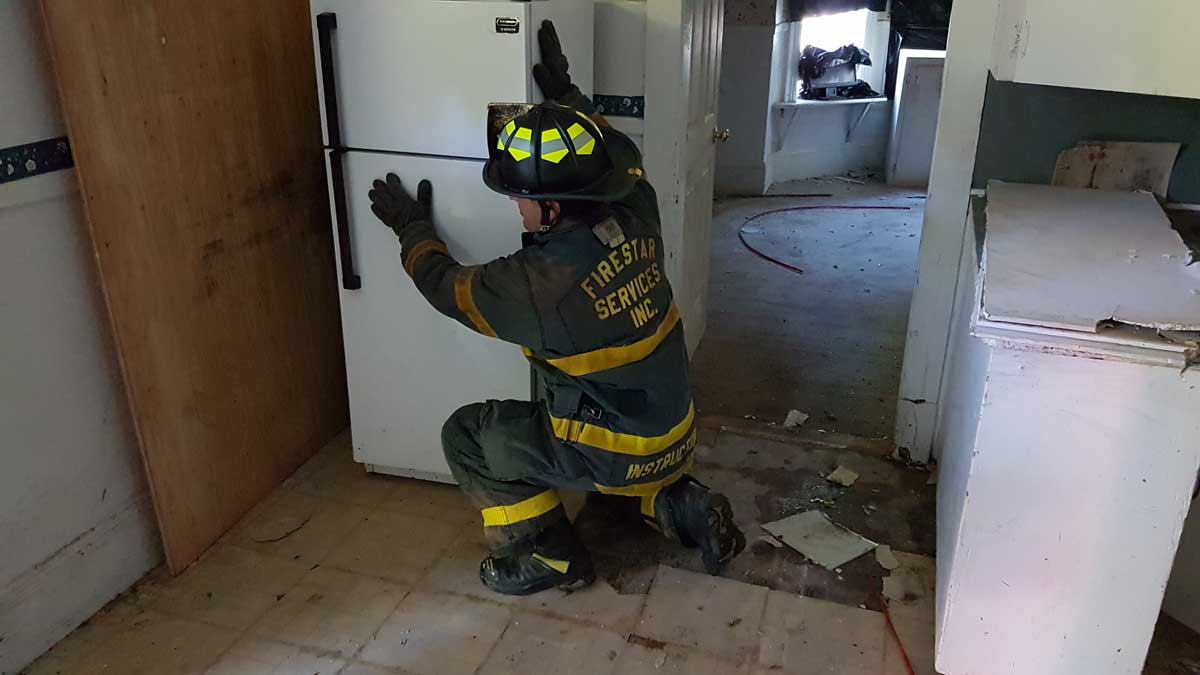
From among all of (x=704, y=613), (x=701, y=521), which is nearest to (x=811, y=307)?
(x=701, y=521)

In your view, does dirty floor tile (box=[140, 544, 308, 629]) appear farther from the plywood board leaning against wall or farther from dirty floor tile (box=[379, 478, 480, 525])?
dirty floor tile (box=[379, 478, 480, 525])

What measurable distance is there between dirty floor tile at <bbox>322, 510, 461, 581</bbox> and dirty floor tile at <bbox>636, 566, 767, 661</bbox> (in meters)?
0.62

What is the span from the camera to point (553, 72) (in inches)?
87.4

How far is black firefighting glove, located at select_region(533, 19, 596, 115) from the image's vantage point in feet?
7.17

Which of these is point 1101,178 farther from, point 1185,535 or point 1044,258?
point 1185,535

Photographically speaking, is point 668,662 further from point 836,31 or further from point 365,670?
point 836,31

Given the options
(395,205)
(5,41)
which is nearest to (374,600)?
(395,205)

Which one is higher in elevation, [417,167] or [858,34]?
[858,34]

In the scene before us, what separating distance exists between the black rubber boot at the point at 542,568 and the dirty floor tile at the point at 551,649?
86 mm

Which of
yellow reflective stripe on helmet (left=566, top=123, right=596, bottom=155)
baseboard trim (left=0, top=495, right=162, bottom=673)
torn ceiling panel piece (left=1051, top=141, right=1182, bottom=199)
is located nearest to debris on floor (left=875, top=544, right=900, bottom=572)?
torn ceiling panel piece (left=1051, top=141, right=1182, bottom=199)

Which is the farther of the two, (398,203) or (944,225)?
(944,225)

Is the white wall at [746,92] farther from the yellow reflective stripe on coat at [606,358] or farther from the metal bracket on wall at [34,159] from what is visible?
the metal bracket on wall at [34,159]

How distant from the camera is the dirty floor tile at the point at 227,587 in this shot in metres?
2.17

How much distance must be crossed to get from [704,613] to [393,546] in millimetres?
874
